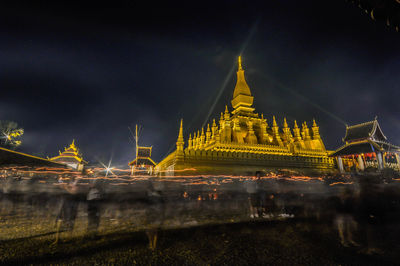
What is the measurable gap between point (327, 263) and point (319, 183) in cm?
1137

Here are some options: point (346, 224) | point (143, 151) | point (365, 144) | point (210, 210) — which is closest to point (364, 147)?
point (365, 144)

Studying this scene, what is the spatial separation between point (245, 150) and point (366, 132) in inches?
577

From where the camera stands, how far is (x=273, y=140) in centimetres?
2497

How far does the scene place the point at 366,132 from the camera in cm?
2070

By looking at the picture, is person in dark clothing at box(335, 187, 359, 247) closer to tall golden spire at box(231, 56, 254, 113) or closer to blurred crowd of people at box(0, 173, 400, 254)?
blurred crowd of people at box(0, 173, 400, 254)

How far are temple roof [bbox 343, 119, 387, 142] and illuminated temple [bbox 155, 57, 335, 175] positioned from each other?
11.3 ft

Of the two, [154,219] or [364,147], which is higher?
[364,147]

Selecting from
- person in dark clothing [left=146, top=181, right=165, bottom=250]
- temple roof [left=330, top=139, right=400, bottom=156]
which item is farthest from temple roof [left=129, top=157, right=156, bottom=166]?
temple roof [left=330, top=139, right=400, bottom=156]

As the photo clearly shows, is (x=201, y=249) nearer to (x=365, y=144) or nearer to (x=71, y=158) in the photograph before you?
(x=365, y=144)

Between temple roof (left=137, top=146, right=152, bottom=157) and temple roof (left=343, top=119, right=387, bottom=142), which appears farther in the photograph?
temple roof (left=137, top=146, right=152, bottom=157)

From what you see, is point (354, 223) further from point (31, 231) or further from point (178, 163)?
point (178, 163)

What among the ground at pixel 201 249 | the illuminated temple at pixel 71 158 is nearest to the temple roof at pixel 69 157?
the illuminated temple at pixel 71 158

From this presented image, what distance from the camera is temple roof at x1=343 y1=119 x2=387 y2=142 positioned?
20322 millimetres

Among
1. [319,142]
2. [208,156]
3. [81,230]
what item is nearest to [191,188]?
[208,156]
